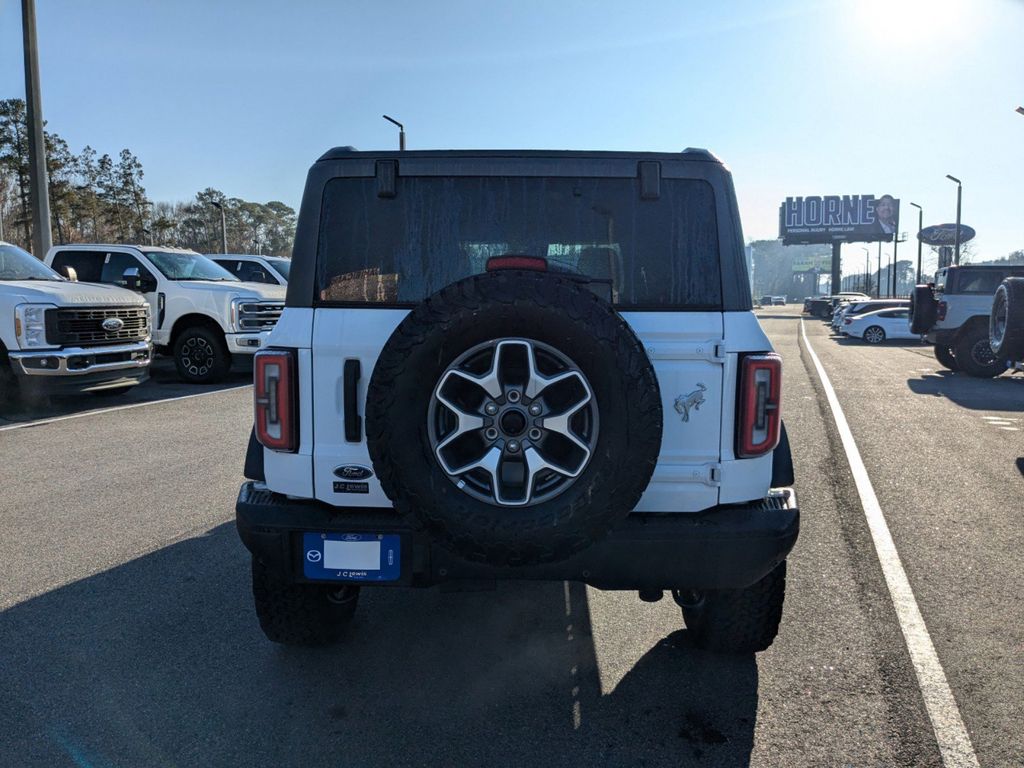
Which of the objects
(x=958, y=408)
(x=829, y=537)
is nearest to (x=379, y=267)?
(x=829, y=537)

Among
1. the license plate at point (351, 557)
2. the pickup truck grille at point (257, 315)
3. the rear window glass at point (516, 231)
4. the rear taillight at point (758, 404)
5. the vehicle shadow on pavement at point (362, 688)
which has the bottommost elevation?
the vehicle shadow on pavement at point (362, 688)

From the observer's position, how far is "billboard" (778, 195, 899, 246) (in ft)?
286

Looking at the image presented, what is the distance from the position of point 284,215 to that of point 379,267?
9597 cm

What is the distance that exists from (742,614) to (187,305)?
1154 centimetres

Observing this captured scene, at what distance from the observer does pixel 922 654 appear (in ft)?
11.2

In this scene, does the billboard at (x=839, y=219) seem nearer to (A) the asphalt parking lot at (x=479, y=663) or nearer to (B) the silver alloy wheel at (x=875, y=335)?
(B) the silver alloy wheel at (x=875, y=335)

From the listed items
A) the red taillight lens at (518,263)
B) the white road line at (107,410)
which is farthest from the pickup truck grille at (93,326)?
the red taillight lens at (518,263)

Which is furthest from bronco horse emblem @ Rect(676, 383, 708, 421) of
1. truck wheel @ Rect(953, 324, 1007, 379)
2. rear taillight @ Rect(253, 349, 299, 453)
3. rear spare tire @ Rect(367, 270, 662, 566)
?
truck wheel @ Rect(953, 324, 1007, 379)

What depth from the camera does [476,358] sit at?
8.40 feet

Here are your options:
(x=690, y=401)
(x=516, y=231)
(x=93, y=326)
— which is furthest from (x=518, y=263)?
(x=93, y=326)

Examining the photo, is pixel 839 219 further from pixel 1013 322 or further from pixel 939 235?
pixel 1013 322

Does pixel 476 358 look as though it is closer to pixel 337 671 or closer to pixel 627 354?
pixel 627 354

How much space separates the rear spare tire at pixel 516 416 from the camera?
2467 mm

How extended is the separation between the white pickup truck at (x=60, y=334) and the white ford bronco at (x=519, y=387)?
7488 mm
